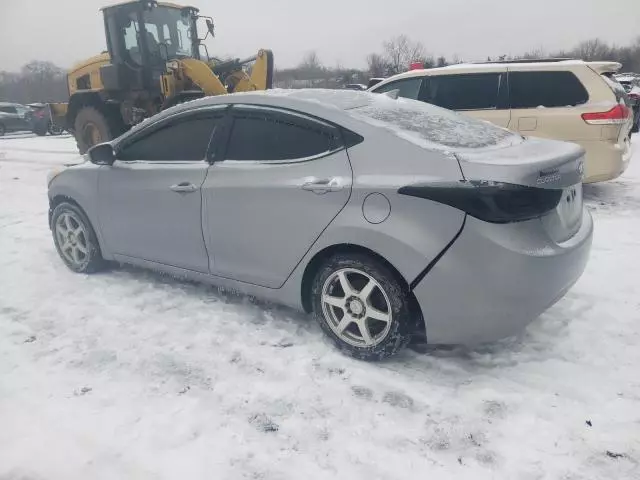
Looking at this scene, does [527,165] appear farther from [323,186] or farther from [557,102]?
[557,102]

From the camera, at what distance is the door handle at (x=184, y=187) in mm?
3414

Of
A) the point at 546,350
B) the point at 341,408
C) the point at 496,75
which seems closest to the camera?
the point at 341,408

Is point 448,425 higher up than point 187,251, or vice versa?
point 187,251

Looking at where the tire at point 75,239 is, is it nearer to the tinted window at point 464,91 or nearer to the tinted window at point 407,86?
the tinted window at point 407,86

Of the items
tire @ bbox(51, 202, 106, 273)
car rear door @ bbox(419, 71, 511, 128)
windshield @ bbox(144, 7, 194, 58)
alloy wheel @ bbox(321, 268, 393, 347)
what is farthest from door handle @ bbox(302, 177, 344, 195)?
windshield @ bbox(144, 7, 194, 58)

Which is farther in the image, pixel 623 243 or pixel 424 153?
pixel 623 243

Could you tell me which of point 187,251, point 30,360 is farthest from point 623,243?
point 30,360

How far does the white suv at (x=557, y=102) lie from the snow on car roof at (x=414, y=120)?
9.95 ft

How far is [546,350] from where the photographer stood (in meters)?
2.96

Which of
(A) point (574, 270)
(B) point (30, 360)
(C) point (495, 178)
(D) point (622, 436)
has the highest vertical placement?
(C) point (495, 178)

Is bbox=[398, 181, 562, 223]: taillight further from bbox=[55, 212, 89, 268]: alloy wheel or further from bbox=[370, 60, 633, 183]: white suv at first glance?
bbox=[370, 60, 633, 183]: white suv

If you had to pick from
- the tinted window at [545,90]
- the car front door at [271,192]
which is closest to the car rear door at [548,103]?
the tinted window at [545,90]

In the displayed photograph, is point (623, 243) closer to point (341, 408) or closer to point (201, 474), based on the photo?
point (341, 408)

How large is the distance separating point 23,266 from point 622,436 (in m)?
4.65
